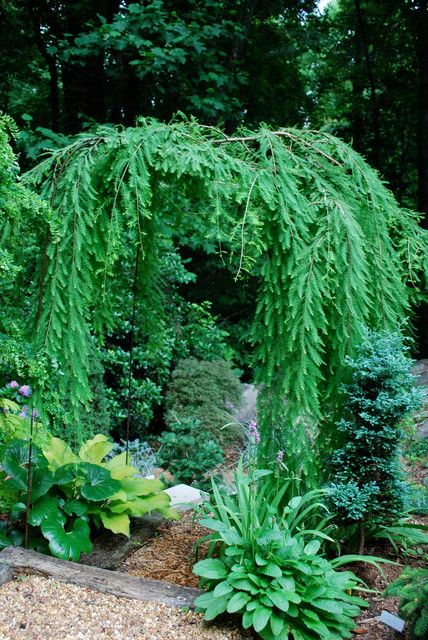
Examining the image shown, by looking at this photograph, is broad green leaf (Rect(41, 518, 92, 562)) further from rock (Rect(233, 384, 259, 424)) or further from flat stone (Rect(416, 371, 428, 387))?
flat stone (Rect(416, 371, 428, 387))

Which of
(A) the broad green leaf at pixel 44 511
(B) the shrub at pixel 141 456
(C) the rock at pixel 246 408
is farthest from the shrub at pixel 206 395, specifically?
(A) the broad green leaf at pixel 44 511

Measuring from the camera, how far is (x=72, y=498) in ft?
11.9

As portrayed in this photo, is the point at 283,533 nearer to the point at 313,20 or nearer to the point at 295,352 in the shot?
the point at 295,352

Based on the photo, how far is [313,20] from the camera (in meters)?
10.0

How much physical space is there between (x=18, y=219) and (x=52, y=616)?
5.92 ft

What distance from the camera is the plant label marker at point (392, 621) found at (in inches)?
112

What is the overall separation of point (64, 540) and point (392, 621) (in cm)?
167

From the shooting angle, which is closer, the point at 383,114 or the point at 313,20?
the point at 313,20

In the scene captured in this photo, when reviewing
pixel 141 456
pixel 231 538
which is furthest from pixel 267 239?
pixel 141 456

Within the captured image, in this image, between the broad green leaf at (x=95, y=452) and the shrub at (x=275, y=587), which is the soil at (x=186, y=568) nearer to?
the shrub at (x=275, y=587)

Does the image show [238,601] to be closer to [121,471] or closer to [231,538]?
[231,538]

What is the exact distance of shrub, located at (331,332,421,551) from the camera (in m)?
3.18

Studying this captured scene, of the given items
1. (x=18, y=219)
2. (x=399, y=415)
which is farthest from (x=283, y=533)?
(x=18, y=219)

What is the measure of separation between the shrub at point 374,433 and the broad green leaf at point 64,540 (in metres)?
1.34
